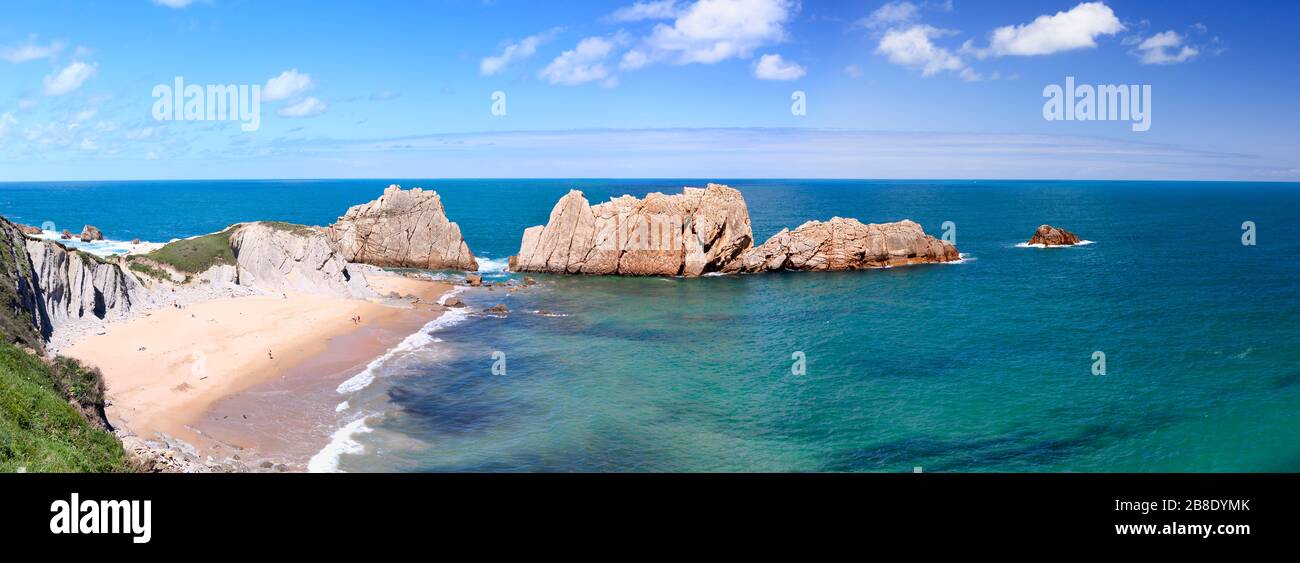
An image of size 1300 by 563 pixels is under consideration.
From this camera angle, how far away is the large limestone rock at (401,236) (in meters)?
84.2

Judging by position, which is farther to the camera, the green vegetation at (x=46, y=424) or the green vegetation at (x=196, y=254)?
the green vegetation at (x=196, y=254)

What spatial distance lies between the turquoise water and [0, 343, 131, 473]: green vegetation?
909 cm

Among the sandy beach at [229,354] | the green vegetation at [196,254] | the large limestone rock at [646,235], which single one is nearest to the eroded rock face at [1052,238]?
the large limestone rock at [646,235]

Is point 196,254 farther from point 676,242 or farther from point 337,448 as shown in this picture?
point 676,242

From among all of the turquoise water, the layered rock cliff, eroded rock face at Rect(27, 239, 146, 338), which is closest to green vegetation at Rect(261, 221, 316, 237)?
the layered rock cliff

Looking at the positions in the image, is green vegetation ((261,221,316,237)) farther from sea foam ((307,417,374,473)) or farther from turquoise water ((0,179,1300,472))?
sea foam ((307,417,374,473))

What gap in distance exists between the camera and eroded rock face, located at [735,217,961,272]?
82625 mm

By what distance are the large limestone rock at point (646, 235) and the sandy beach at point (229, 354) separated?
2100 centimetres

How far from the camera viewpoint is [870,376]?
4294cm

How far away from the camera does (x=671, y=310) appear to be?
62.9 m

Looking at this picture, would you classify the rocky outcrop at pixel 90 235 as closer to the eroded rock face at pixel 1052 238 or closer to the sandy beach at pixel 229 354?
the sandy beach at pixel 229 354

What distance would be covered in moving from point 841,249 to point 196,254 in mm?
64386
